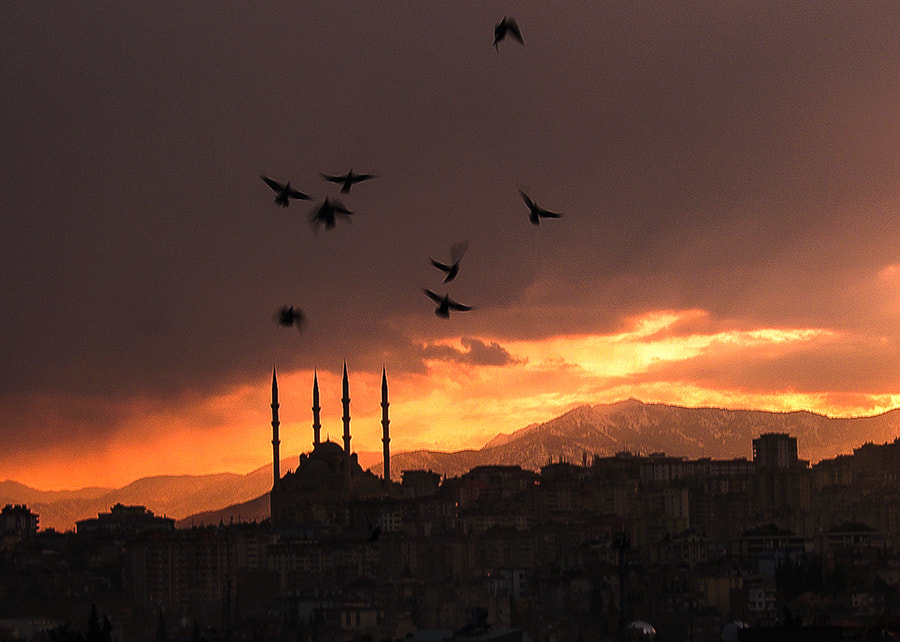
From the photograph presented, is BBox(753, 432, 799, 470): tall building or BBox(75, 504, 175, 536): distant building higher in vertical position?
BBox(753, 432, 799, 470): tall building

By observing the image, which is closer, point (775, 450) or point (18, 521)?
point (18, 521)

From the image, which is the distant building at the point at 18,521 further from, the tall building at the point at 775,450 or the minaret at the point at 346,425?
the tall building at the point at 775,450

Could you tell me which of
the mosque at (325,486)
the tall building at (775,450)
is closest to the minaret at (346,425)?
the mosque at (325,486)

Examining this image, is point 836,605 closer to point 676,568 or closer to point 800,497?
point 676,568

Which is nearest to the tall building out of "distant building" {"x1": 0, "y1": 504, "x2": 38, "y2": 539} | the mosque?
the mosque

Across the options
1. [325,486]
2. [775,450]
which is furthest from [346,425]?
[775,450]

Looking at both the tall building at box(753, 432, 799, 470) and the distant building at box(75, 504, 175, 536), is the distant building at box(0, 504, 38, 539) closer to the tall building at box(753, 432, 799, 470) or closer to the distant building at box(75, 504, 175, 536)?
the distant building at box(75, 504, 175, 536)

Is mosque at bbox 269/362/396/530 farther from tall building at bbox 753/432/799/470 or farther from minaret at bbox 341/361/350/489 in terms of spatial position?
tall building at bbox 753/432/799/470

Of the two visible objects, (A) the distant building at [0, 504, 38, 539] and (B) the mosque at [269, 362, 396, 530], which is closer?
(B) the mosque at [269, 362, 396, 530]

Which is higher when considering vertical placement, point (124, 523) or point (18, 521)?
point (18, 521)

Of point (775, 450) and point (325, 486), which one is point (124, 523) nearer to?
point (325, 486)
